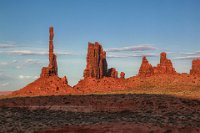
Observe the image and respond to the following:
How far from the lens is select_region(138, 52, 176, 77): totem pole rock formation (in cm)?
12826

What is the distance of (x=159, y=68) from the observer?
13000 cm

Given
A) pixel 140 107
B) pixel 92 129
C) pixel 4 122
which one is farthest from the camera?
pixel 140 107

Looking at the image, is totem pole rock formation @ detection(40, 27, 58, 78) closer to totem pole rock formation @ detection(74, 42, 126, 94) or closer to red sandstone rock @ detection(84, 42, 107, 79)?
totem pole rock formation @ detection(74, 42, 126, 94)

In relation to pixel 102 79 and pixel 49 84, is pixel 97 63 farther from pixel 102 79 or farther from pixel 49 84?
pixel 49 84

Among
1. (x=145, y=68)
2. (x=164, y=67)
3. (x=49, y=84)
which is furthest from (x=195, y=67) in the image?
(x=49, y=84)

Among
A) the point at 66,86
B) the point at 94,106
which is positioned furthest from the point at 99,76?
the point at 94,106

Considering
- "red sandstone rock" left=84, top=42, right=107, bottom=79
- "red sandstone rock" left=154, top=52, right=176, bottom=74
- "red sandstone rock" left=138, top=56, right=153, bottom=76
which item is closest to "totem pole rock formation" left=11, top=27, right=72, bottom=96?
"red sandstone rock" left=84, top=42, right=107, bottom=79

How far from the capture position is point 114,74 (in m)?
147

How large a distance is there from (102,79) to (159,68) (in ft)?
71.7

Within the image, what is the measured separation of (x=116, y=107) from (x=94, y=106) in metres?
3.58

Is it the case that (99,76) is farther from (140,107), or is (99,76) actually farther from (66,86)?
(140,107)

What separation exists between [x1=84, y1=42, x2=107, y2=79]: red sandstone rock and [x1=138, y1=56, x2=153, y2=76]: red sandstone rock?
20231 millimetres

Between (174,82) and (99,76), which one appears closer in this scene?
(174,82)

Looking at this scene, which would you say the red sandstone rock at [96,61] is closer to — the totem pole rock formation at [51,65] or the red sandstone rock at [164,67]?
the totem pole rock formation at [51,65]
